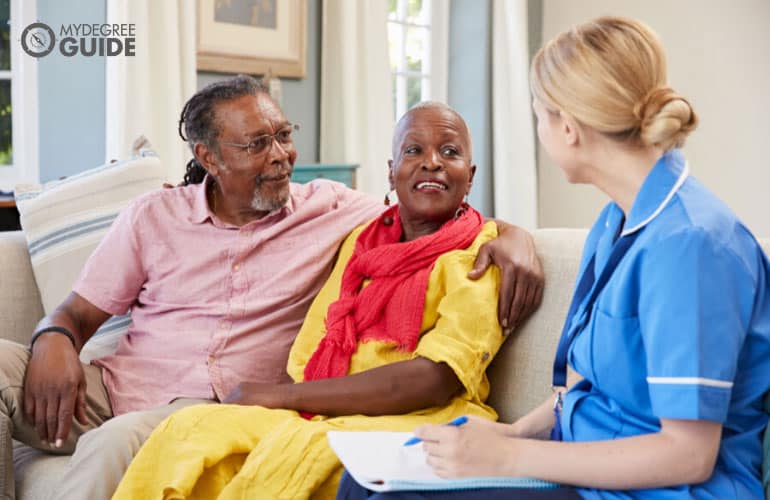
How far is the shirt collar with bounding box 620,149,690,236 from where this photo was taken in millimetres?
1234

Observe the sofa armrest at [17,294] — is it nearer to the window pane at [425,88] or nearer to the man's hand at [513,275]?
the man's hand at [513,275]

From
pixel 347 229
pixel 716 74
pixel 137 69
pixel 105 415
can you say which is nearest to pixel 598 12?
pixel 716 74

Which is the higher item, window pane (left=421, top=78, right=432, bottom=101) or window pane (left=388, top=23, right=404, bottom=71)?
window pane (left=388, top=23, right=404, bottom=71)

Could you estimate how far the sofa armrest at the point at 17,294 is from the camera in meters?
2.45

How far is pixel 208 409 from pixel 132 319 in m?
0.65

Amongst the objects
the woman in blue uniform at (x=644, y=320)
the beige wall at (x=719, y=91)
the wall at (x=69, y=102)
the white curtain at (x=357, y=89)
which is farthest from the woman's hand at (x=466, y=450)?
the beige wall at (x=719, y=91)

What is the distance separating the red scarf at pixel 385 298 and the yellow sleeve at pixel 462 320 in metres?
0.03

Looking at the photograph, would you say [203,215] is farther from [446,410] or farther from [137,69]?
[137,69]

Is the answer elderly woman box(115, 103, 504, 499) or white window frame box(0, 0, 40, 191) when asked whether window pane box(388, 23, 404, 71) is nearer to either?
white window frame box(0, 0, 40, 191)

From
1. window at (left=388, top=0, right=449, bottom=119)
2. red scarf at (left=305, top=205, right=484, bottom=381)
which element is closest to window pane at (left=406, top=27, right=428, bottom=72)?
window at (left=388, top=0, right=449, bottom=119)

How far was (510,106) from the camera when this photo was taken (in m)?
5.55

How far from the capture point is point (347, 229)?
7.25 feet

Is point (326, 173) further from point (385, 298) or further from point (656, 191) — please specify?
point (656, 191)

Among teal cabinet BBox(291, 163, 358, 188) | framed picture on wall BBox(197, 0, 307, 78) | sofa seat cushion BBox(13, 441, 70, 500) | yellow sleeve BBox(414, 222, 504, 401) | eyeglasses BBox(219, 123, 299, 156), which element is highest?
framed picture on wall BBox(197, 0, 307, 78)
